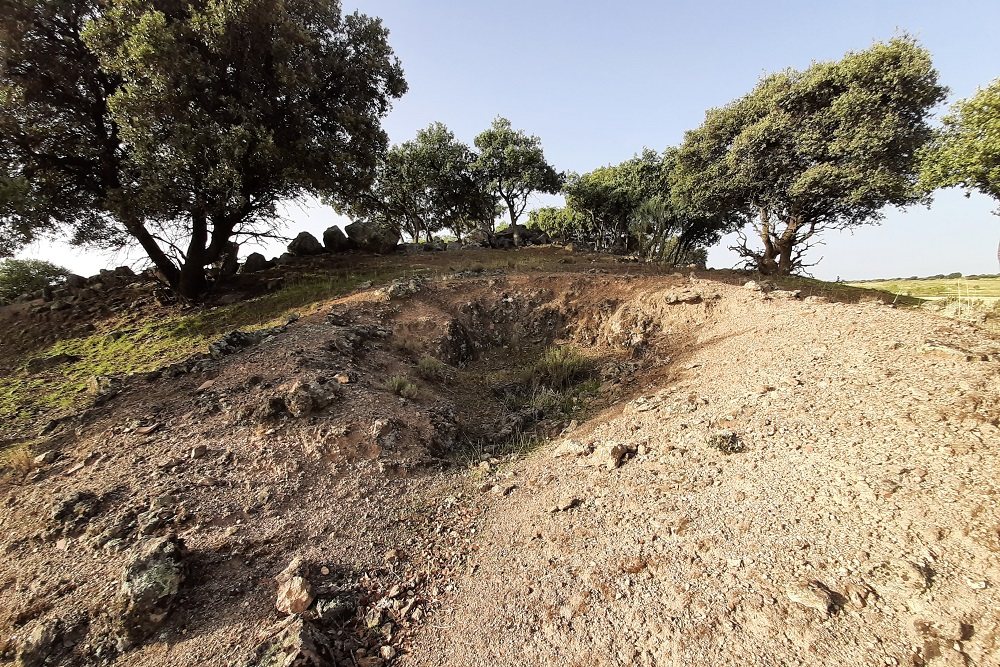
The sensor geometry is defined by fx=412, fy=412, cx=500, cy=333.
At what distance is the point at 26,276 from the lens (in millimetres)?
16625

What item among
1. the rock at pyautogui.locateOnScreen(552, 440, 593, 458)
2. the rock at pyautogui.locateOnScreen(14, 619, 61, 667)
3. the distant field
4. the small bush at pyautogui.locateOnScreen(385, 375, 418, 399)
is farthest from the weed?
the distant field

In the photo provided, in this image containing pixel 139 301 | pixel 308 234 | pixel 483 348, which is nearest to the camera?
pixel 483 348

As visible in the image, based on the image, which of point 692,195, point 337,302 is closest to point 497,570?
point 337,302

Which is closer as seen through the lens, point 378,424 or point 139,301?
point 378,424

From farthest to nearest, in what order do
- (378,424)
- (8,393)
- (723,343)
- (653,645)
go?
1. (8,393)
2. (723,343)
3. (378,424)
4. (653,645)

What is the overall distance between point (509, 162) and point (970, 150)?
2199 cm

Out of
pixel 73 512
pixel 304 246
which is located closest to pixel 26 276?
pixel 304 246

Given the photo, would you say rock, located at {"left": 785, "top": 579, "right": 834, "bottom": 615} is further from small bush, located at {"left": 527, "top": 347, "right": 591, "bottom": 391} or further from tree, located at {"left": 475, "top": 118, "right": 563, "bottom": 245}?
tree, located at {"left": 475, "top": 118, "right": 563, "bottom": 245}

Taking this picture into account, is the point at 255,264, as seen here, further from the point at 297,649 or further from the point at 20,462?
the point at 297,649

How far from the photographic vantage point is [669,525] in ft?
13.1

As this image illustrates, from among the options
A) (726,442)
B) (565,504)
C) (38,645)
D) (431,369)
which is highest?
(431,369)

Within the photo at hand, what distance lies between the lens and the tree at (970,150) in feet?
35.7

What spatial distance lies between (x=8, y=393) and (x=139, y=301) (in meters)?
5.76

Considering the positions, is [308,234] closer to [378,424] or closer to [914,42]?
[378,424]
